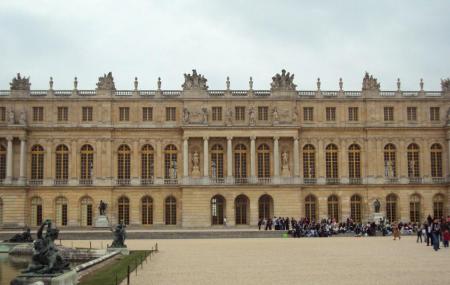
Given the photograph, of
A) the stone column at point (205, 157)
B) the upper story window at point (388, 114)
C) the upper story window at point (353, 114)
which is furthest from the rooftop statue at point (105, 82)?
the upper story window at point (388, 114)

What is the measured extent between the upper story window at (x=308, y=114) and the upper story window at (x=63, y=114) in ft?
65.3

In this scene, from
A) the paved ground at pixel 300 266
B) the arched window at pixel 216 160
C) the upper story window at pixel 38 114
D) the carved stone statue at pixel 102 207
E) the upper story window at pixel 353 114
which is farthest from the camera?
the upper story window at pixel 353 114

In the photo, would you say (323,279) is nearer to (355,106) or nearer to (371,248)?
(371,248)

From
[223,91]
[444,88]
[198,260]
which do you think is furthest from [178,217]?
[198,260]

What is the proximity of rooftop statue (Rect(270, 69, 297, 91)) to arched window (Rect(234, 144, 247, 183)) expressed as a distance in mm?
5759

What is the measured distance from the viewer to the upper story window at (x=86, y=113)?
187 feet

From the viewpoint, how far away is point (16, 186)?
181ft

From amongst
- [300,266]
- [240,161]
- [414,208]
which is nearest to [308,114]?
[240,161]

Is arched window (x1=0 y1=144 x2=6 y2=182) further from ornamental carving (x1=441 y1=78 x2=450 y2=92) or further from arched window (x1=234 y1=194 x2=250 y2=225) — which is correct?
ornamental carving (x1=441 y1=78 x2=450 y2=92)

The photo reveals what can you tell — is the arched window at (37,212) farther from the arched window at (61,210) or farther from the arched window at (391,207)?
the arched window at (391,207)

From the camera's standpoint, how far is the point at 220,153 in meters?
57.3

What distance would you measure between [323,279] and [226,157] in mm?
37509

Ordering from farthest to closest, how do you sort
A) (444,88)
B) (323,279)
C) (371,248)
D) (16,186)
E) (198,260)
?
(444,88) < (16,186) < (371,248) < (198,260) < (323,279)

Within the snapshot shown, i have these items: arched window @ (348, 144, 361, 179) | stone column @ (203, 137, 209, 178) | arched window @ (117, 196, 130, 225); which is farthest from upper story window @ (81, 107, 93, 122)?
arched window @ (348, 144, 361, 179)
